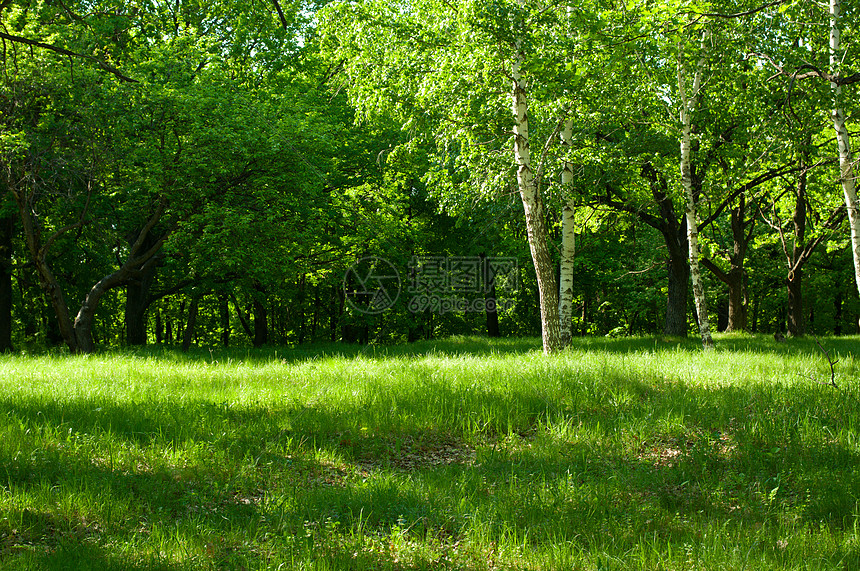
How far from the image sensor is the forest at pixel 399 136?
997 centimetres

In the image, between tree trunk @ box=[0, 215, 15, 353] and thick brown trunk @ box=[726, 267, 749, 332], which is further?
thick brown trunk @ box=[726, 267, 749, 332]

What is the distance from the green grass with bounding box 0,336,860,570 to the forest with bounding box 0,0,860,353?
388 centimetres

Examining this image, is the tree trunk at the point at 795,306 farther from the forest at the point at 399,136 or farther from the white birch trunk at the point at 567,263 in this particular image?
the white birch trunk at the point at 567,263

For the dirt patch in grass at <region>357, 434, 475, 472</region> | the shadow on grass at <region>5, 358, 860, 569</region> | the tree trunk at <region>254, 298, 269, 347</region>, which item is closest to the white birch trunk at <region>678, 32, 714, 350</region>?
the shadow on grass at <region>5, 358, 860, 569</region>

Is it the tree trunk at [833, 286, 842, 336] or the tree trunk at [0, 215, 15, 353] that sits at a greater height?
the tree trunk at [0, 215, 15, 353]

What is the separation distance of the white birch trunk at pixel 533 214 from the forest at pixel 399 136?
41 mm

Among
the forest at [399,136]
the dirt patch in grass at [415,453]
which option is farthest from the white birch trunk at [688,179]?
the dirt patch in grass at [415,453]

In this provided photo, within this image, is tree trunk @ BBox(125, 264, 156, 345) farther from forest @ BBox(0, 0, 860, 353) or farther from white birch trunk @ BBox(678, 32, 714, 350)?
white birch trunk @ BBox(678, 32, 714, 350)

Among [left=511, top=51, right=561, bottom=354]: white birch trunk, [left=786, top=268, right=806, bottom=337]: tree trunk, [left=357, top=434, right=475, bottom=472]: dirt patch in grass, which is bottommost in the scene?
[left=357, top=434, right=475, bottom=472]: dirt patch in grass

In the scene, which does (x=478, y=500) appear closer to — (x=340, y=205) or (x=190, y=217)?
(x=190, y=217)

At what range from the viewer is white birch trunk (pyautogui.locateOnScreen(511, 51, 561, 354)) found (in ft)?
36.1

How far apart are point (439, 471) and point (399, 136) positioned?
17.4 meters

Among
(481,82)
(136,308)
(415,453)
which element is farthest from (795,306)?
(136,308)

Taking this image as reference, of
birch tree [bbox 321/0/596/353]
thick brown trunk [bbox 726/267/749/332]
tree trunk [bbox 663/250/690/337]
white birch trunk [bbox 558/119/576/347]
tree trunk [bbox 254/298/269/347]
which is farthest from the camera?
tree trunk [bbox 254/298/269/347]
